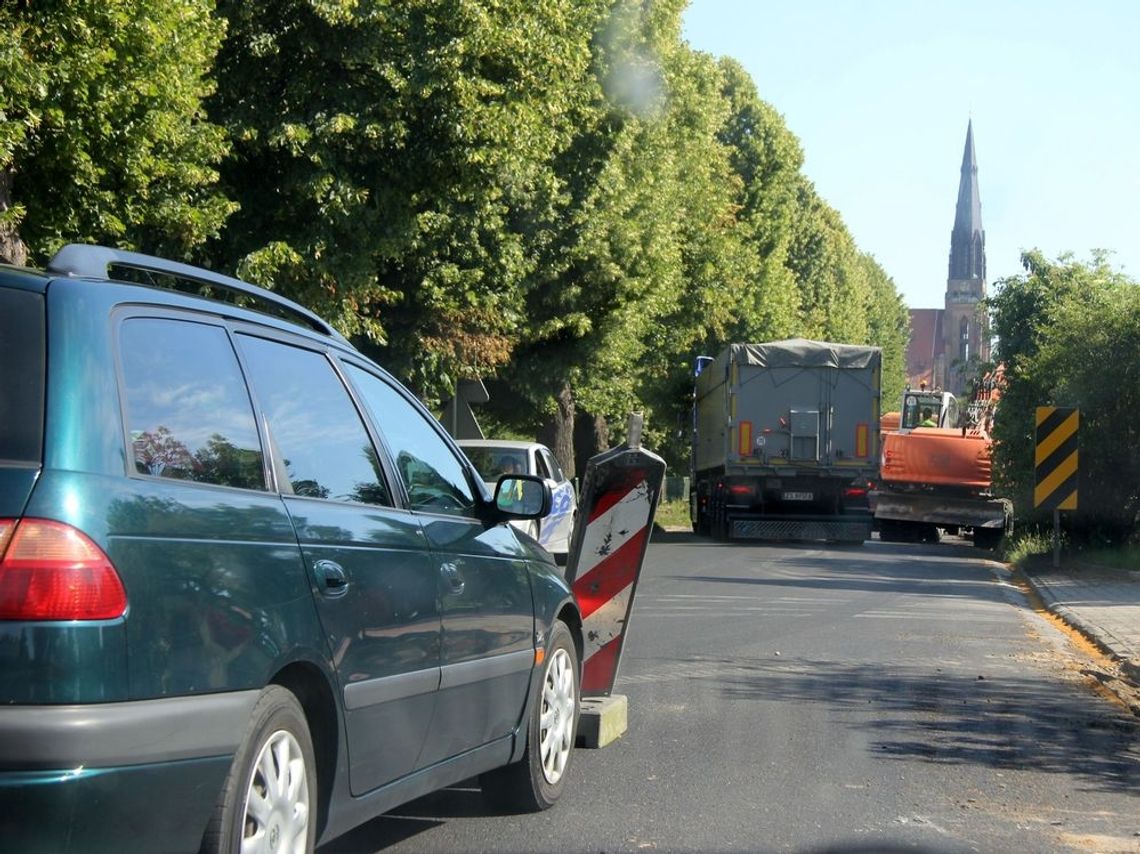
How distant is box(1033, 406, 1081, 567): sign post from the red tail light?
19299 mm

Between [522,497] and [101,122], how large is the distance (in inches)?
338

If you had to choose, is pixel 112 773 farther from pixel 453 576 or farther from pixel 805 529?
pixel 805 529

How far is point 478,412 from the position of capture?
39594 millimetres

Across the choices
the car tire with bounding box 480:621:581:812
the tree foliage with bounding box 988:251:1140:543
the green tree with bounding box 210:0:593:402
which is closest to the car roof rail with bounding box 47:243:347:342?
the car tire with bounding box 480:621:581:812

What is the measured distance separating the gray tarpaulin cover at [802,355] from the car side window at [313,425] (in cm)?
2564

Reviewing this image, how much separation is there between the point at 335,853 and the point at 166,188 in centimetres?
1067

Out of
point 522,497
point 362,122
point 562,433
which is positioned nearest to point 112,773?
point 522,497

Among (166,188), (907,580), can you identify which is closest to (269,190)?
(166,188)

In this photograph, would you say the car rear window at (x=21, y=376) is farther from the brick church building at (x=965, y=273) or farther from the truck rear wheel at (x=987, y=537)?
the brick church building at (x=965, y=273)

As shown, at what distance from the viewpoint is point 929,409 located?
48.0 metres

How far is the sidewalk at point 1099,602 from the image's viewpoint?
1234cm

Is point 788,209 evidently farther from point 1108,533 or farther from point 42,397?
point 42,397

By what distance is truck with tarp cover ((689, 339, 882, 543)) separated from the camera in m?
30.1

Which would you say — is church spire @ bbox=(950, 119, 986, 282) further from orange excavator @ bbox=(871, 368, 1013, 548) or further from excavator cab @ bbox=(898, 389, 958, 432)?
orange excavator @ bbox=(871, 368, 1013, 548)
